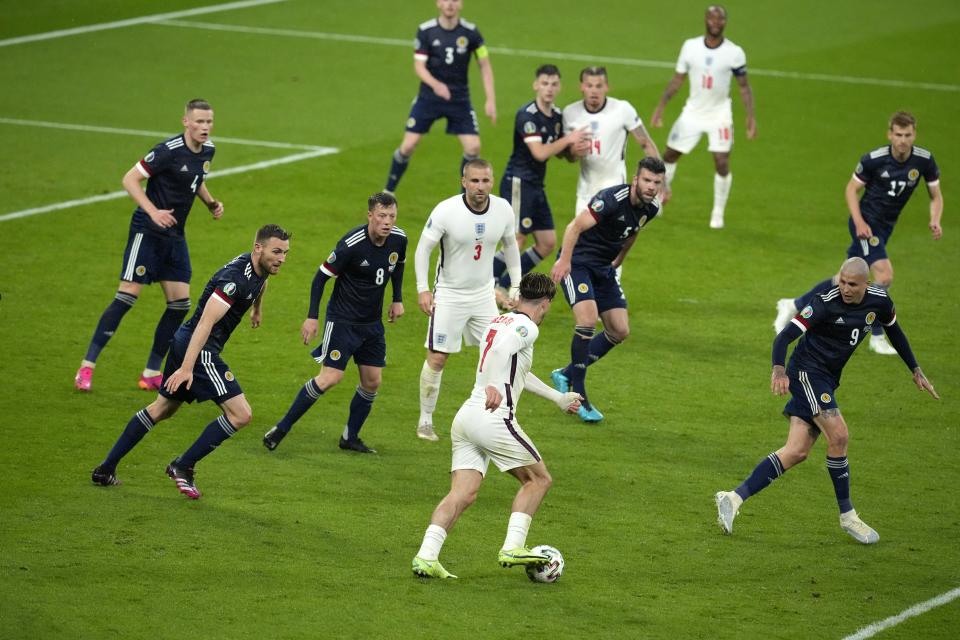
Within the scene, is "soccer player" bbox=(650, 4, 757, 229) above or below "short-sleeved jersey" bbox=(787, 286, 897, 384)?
above

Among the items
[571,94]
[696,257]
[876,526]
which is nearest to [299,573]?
[876,526]

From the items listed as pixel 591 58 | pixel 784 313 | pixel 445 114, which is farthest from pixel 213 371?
pixel 591 58

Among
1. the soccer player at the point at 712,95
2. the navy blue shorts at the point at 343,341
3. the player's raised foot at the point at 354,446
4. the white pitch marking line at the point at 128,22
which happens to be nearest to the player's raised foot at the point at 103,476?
the navy blue shorts at the point at 343,341

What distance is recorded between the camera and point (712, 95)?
64.8 ft

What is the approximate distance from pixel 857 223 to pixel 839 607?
608 cm

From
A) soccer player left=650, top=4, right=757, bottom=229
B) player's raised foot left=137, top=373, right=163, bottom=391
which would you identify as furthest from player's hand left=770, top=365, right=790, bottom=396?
soccer player left=650, top=4, right=757, bottom=229

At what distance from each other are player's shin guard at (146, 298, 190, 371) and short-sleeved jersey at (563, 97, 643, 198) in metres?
4.67

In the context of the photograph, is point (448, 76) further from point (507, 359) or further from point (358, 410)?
point (507, 359)

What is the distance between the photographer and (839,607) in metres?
9.34

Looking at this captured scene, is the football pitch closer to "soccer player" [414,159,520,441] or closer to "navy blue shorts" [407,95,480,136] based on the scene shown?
"soccer player" [414,159,520,441]

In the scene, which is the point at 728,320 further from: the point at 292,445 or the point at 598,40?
the point at 598,40

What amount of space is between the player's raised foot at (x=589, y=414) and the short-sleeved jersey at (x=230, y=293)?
3646mm

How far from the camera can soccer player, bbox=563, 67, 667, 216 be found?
49.6 ft

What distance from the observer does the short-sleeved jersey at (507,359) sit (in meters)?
9.32
